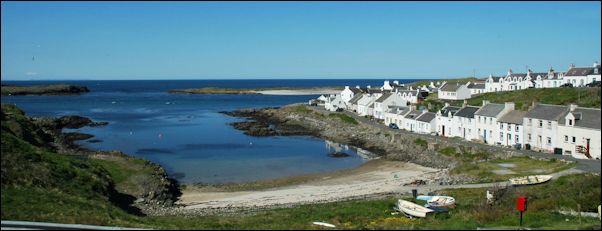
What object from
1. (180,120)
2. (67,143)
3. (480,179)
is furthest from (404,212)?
(180,120)

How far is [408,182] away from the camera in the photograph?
3828 cm

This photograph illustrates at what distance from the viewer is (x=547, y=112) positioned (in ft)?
143

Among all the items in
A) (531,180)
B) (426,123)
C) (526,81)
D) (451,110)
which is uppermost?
(526,81)

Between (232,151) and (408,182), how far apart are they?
25.9 m

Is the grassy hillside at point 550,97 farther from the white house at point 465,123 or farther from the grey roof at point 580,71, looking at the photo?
the grey roof at point 580,71

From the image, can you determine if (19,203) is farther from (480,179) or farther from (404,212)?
(480,179)

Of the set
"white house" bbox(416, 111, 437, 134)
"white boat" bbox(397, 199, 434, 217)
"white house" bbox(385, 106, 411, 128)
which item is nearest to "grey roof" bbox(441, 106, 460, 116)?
"white house" bbox(416, 111, 437, 134)

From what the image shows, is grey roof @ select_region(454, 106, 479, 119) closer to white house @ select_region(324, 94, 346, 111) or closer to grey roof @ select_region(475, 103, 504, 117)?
grey roof @ select_region(475, 103, 504, 117)

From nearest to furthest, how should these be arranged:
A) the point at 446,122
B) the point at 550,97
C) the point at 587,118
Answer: the point at 587,118, the point at 446,122, the point at 550,97

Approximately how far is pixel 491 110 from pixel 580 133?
1190cm

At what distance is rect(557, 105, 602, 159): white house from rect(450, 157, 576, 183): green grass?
2912 mm

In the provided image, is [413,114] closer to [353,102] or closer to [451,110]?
[451,110]

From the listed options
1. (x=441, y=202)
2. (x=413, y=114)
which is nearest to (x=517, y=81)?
(x=413, y=114)

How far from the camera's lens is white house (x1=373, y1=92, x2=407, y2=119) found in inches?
2980
